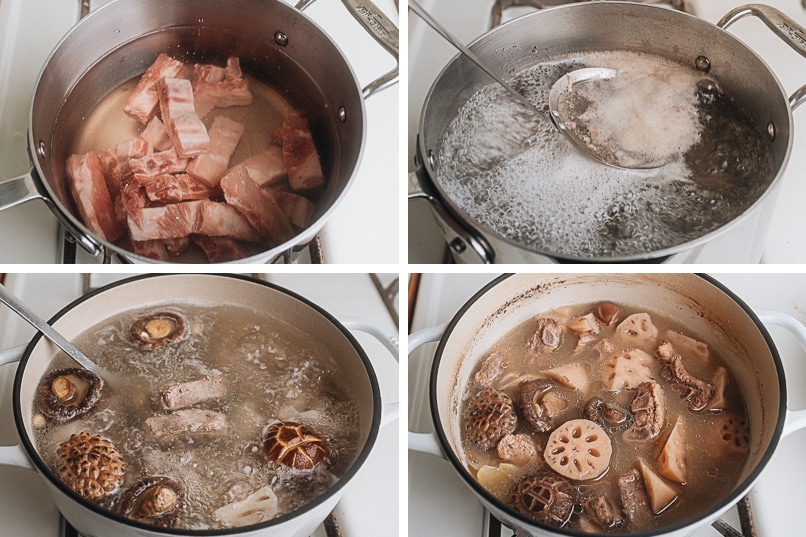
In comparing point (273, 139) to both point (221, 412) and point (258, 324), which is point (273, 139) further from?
point (221, 412)

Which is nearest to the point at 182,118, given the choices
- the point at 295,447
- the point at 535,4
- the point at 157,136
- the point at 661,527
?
the point at 157,136

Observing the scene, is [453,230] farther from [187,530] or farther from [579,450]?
[187,530]

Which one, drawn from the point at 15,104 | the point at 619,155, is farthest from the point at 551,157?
the point at 15,104

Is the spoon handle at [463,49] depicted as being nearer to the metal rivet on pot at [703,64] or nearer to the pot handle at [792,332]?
the metal rivet on pot at [703,64]

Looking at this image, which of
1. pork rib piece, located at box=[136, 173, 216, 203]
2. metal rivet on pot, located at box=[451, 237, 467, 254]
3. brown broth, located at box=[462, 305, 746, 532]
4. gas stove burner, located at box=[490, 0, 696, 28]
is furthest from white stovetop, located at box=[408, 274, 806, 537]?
gas stove burner, located at box=[490, 0, 696, 28]

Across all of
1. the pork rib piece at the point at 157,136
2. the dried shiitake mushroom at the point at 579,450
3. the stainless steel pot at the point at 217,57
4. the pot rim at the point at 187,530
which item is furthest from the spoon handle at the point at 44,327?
the dried shiitake mushroom at the point at 579,450

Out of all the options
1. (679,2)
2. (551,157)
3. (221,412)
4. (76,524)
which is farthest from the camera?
(679,2)
